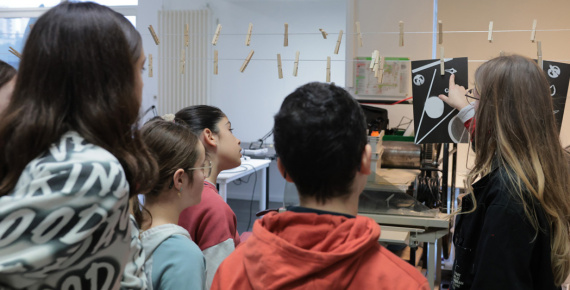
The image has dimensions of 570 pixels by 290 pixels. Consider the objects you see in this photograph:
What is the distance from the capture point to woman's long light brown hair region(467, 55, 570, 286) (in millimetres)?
1348

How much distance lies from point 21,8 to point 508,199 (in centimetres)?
712

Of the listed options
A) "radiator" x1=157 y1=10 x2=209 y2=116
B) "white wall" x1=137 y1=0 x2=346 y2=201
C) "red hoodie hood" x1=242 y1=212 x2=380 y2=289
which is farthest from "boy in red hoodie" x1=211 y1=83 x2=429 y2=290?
"radiator" x1=157 y1=10 x2=209 y2=116

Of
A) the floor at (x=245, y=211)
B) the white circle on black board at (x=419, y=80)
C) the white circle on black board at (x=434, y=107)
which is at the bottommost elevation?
the floor at (x=245, y=211)

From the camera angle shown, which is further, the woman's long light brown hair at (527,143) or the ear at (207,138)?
the ear at (207,138)

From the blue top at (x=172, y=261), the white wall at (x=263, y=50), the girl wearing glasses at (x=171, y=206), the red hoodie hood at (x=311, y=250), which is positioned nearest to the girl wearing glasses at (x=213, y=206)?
the girl wearing glasses at (x=171, y=206)

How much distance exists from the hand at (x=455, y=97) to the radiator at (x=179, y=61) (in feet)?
14.3

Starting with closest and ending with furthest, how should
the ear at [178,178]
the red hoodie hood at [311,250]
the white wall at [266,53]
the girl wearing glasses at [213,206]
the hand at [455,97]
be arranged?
the red hoodie hood at [311,250], the ear at [178,178], the girl wearing glasses at [213,206], the hand at [455,97], the white wall at [266,53]

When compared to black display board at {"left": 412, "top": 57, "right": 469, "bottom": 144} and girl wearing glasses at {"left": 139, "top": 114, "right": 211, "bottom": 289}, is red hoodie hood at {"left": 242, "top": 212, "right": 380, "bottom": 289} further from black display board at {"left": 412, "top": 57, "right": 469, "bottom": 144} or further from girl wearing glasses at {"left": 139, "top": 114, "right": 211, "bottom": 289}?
black display board at {"left": 412, "top": 57, "right": 469, "bottom": 144}

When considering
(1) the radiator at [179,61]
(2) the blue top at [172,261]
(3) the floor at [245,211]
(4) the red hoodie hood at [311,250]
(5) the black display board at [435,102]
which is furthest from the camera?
(1) the radiator at [179,61]

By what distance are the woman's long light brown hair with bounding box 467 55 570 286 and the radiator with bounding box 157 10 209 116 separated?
515cm

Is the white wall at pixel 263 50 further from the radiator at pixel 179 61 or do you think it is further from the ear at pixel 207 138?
the ear at pixel 207 138

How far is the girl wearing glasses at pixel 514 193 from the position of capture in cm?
132

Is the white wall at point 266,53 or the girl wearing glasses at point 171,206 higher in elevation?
the white wall at point 266,53

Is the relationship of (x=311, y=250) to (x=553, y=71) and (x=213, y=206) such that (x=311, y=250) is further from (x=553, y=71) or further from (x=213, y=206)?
(x=553, y=71)
